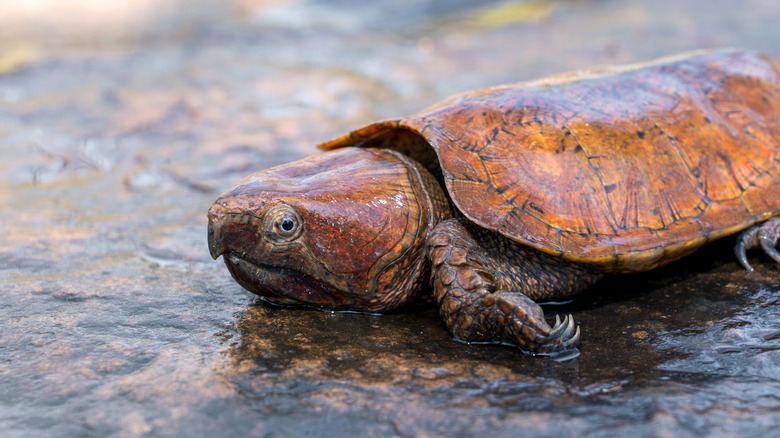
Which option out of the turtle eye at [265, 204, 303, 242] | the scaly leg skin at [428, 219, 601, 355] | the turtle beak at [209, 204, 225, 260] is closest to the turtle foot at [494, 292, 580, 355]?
the scaly leg skin at [428, 219, 601, 355]

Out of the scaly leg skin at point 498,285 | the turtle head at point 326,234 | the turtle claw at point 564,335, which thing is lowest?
the turtle claw at point 564,335

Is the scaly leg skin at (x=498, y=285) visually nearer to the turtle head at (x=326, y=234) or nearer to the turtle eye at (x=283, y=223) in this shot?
the turtle head at (x=326, y=234)

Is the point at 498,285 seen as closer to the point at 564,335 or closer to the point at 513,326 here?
the point at 513,326

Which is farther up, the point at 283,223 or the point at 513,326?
the point at 283,223

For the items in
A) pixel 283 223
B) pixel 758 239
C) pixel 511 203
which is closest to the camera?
pixel 283 223

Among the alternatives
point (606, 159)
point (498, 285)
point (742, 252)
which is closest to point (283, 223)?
point (498, 285)

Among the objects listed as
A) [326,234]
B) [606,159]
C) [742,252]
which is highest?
→ [606,159]

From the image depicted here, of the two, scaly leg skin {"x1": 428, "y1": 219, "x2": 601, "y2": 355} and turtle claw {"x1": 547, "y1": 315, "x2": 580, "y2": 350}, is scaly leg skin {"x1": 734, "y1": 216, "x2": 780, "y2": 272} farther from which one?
turtle claw {"x1": 547, "y1": 315, "x2": 580, "y2": 350}

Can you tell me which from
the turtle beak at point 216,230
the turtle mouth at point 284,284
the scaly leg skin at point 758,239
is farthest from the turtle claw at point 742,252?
the turtle beak at point 216,230
